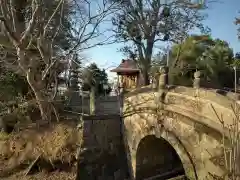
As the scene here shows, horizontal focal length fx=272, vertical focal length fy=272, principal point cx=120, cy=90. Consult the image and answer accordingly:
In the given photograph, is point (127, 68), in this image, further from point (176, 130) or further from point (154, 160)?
point (176, 130)

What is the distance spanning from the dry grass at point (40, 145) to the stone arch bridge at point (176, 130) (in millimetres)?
2332

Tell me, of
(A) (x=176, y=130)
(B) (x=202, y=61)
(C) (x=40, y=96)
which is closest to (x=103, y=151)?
(C) (x=40, y=96)

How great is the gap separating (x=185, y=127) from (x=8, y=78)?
35.3ft

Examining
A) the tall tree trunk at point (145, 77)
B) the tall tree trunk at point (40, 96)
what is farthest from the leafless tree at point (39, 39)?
the tall tree trunk at point (145, 77)

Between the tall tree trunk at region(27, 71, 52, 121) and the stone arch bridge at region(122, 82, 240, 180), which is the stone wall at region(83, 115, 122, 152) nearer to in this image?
the stone arch bridge at region(122, 82, 240, 180)

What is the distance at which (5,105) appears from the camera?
1395cm

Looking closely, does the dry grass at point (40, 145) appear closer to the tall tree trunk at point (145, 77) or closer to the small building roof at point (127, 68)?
the tall tree trunk at point (145, 77)

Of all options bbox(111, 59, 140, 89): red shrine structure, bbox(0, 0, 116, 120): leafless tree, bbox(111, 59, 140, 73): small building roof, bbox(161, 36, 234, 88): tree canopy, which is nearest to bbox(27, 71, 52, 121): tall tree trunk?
bbox(0, 0, 116, 120): leafless tree

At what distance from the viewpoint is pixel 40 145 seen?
11.7 m

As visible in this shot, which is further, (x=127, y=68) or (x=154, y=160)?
(x=127, y=68)

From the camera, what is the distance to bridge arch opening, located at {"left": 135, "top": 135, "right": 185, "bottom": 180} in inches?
422

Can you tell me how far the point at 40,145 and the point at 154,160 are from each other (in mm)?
4878

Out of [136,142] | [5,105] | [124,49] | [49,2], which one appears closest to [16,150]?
[5,105]

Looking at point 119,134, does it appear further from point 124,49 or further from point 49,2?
point 124,49
